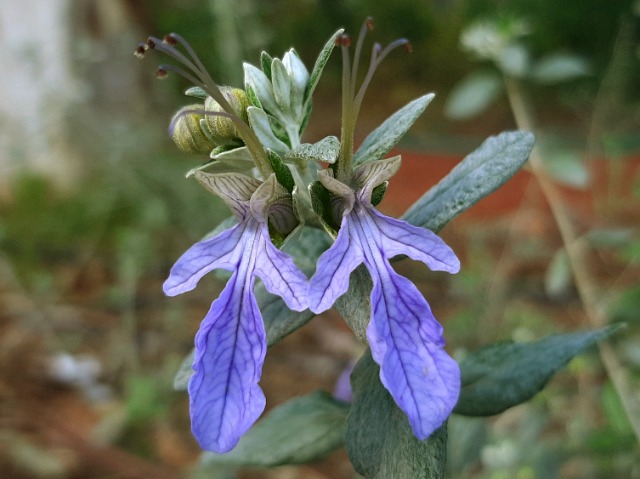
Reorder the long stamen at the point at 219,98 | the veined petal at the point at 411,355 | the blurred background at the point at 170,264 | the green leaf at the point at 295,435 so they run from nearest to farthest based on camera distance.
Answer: the veined petal at the point at 411,355 < the long stamen at the point at 219,98 < the green leaf at the point at 295,435 < the blurred background at the point at 170,264

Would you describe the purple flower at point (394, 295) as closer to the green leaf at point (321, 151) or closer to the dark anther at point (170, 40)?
the green leaf at point (321, 151)

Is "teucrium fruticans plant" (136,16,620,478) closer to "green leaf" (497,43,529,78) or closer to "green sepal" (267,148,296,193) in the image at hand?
"green sepal" (267,148,296,193)

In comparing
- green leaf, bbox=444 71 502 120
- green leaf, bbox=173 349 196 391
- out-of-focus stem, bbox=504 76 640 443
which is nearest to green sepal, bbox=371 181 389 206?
green leaf, bbox=173 349 196 391

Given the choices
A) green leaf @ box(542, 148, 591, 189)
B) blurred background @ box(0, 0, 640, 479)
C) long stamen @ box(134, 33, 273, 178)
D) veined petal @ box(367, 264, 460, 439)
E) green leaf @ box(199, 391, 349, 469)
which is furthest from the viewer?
green leaf @ box(542, 148, 591, 189)

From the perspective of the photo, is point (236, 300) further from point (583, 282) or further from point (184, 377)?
point (583, 282)

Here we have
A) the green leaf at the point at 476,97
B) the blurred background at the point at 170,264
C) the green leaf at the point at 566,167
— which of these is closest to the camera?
the blurred background at the point at 170,264

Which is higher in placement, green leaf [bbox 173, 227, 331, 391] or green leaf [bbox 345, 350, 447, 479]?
green leaf [bbox 173, 227, 331, 391]

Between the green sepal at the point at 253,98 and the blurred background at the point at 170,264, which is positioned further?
the blurred background at the point at 170,264

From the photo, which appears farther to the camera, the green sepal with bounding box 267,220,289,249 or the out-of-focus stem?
the out-of-focus stem

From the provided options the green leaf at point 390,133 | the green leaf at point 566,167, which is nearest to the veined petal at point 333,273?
the green leaf at point 390,133
